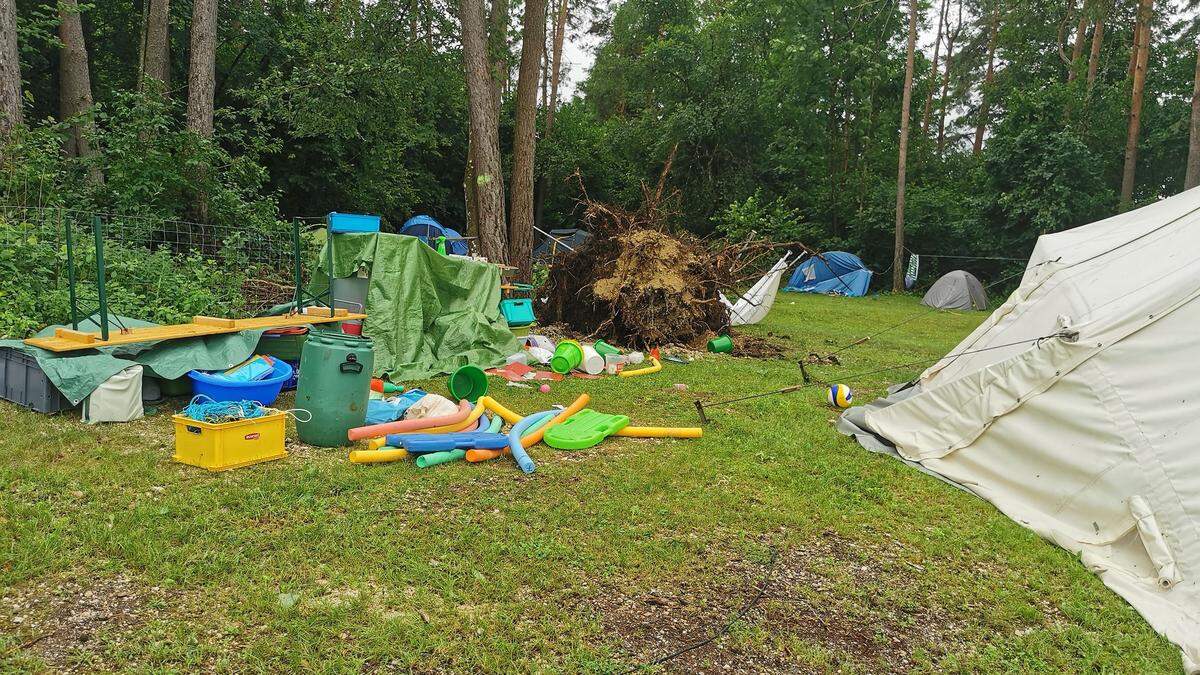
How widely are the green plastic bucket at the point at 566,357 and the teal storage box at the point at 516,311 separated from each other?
171 cm

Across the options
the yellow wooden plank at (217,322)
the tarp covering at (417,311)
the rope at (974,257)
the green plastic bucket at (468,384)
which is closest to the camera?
the yellow wooden plank at (217,322)

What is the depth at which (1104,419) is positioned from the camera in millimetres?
3346

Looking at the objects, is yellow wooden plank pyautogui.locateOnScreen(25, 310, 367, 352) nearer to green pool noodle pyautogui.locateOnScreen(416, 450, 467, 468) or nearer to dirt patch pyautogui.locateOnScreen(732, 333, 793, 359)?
green pool noodle pyautogui.locateOnScreen(416, 450, 467, 468)

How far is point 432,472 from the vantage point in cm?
388

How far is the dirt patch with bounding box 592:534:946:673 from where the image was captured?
7.60 ft

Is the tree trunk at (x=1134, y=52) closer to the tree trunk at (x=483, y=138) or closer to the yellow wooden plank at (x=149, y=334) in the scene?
the tree trunk at (x=483, y=138)

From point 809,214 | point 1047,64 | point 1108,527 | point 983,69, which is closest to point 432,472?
point 1108,527

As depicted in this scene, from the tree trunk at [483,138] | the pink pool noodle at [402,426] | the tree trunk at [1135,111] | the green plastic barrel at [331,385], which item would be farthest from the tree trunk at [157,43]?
the tree trunk at [1135,111]

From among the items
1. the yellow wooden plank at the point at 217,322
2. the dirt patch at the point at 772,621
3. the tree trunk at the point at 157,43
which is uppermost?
the tree trunk at the point at 157,43

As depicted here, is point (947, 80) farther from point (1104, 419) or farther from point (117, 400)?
point (117, 400)

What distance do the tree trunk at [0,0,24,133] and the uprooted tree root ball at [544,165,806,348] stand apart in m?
6.42

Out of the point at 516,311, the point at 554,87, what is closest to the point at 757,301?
the point at 516,311

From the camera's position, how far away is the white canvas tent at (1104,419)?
9.48 feet

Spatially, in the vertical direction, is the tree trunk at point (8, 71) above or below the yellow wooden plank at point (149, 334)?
above
